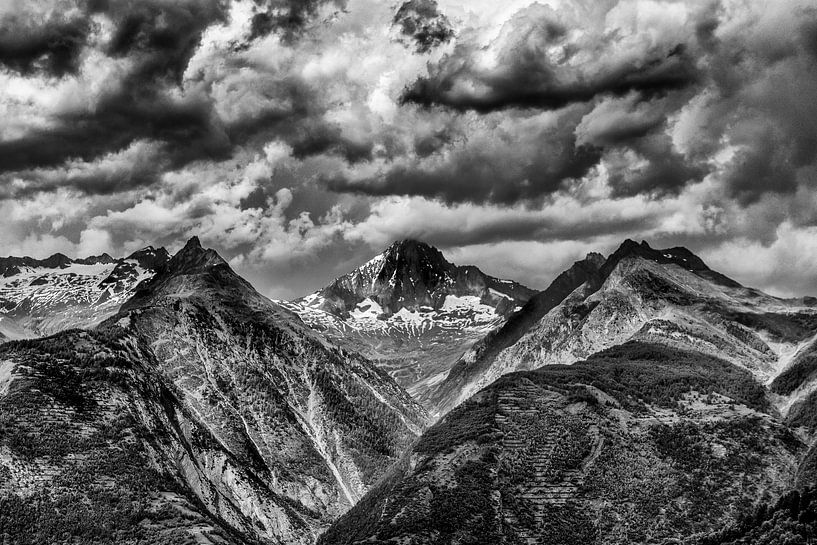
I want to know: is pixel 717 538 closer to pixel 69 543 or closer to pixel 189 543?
pixel 189 543

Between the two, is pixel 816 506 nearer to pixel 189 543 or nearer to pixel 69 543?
pixel 189 543

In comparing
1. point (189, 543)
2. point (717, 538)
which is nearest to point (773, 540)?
point (717, 538)

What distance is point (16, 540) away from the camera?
197 m

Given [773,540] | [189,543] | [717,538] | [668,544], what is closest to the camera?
[773,540]

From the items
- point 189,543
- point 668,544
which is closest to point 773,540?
point 668,544

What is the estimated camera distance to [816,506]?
451 feet

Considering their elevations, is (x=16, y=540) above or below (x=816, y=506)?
above

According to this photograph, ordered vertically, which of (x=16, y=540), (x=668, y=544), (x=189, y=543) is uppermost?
(x=16, y=540)

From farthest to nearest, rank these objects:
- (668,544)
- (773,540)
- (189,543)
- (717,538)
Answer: (189,543), (668,544), (717,538), (773,540)

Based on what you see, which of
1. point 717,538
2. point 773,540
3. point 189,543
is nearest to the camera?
point 773,540

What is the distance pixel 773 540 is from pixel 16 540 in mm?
163921

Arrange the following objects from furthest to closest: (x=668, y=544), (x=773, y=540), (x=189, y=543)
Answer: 1. (x=189, y=543)
2. (x=668, y=544)
3. (x=773, y=540)

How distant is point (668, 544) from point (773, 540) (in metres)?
50.3

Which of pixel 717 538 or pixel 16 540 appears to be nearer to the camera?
pixel 717 538
